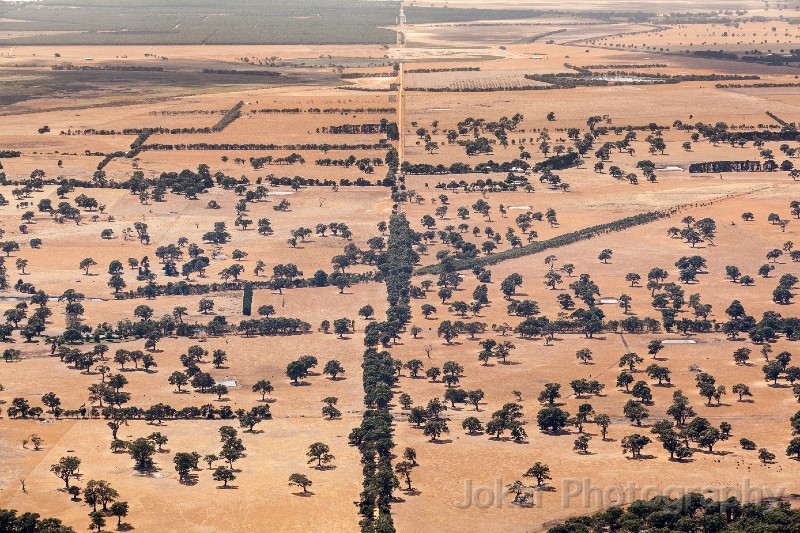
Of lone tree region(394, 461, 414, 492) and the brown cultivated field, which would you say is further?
lone tree region(394, 461, 414, 492)

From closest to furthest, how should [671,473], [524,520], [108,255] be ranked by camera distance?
[524,520] < [671,473] < [108,255]

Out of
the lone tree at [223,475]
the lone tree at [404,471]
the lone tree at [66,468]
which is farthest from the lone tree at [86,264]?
the lone tree at [404,471]

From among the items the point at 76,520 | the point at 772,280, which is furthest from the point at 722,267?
the point at 76,520

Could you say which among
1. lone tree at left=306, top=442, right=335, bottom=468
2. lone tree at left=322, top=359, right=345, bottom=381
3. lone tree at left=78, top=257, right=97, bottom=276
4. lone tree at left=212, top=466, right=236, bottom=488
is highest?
lone tree at left=78, top=257, right=97, bottom=276

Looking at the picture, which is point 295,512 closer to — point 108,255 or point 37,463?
point 37,463

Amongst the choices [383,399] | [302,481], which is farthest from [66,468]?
[383,399]

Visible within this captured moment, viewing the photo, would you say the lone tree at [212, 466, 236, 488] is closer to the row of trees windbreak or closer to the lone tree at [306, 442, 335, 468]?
the lone tree at [306, 442, 335, 468]

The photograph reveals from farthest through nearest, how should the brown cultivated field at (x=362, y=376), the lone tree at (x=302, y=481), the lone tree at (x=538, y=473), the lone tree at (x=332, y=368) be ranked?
1. the lone tree at (x=332, y=368)
2. the lone tree at (x=538, y=473)
3. the lone tree at (x=302, y=481)
4. the brown cultivated field at (x=362, y=376)

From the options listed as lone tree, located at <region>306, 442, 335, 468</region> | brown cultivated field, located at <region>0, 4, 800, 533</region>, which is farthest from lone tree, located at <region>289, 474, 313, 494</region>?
lone tree, located at <region>306, 442, 335, 468</region>

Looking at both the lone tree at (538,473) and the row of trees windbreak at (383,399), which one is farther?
the lone tree at (538,473)

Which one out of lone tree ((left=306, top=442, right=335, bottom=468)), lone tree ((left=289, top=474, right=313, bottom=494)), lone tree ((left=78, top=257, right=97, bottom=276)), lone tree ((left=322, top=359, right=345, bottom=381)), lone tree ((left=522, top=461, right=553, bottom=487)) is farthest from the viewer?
lone tree ((left=78, top=257, right=97, bottom=276))

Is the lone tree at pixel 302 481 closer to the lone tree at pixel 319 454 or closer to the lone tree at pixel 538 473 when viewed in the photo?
the lone tree at pixel 319 454
